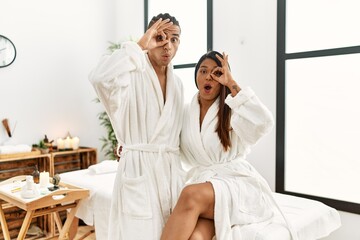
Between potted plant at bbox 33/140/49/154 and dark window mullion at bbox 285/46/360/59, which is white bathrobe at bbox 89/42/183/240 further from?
potted plant at bbox 33/140/49/154

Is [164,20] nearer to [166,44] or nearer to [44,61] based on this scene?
[166,44]

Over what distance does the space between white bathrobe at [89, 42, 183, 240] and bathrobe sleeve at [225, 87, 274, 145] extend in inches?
11.6

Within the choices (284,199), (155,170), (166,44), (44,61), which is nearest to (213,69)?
(166,44)

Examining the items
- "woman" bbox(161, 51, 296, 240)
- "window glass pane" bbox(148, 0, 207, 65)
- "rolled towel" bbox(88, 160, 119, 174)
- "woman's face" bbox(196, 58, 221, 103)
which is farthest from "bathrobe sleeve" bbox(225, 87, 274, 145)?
"window glass pane" bbox(148, 0, 207, 65)

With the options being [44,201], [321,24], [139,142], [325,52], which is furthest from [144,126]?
[321,24]

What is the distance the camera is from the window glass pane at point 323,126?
2648 mm

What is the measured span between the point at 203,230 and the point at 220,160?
35 centimetres

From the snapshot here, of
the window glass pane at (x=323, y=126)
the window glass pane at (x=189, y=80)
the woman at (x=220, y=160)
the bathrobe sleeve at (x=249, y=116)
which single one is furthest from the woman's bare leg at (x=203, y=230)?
the window glass pane at (x=189, y=80)

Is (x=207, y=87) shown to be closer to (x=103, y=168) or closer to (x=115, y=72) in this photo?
(x=115, y=72)

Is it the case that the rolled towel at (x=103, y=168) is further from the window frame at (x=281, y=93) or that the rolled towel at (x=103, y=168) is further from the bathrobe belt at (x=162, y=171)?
the bathrobe belt at (x=162, y=171)

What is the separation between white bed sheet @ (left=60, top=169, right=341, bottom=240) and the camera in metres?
1.71

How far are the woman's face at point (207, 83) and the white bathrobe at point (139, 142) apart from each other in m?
0.19

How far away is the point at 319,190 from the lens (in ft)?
9.30

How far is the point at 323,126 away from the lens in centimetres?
280
